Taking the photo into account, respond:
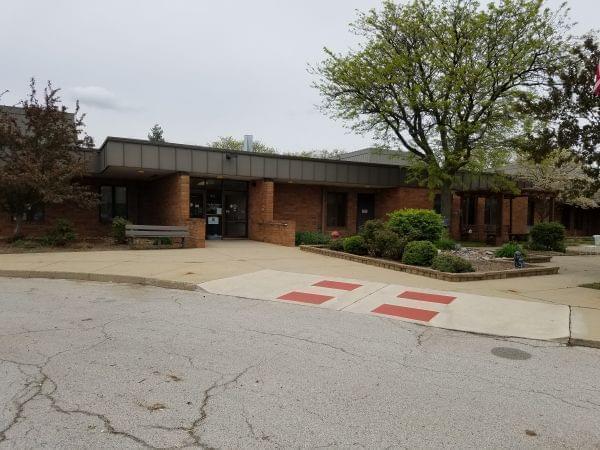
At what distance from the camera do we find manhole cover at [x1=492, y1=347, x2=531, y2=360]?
555cm

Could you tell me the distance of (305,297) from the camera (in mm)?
8609

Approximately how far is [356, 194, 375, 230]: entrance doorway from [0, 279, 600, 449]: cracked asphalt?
17.6 metres

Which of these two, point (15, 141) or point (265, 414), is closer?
point (265, 414)

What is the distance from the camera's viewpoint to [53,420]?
3529mm

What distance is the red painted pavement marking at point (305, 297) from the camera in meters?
8.31

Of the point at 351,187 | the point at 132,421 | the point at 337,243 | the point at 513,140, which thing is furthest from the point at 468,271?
the point at 351,187

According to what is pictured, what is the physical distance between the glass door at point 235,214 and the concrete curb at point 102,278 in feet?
36.2

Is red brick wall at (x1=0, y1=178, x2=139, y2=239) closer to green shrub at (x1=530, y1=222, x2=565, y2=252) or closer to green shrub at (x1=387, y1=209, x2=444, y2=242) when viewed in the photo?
green shrub at (x1=387, y1=209, x2=444, y2=242)

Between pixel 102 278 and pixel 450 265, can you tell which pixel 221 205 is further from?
pixel 450 265

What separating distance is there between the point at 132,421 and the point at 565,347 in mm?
5196

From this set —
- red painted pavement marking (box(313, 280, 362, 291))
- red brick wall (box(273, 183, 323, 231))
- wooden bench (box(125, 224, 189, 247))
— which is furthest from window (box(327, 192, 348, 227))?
red painted pavement marking (box(313, 280, 362, 291))

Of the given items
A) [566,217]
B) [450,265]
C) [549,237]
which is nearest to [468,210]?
[549,237]

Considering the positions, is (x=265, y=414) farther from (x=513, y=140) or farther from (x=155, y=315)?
(x=513, y=140)

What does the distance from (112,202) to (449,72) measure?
1543 cm
